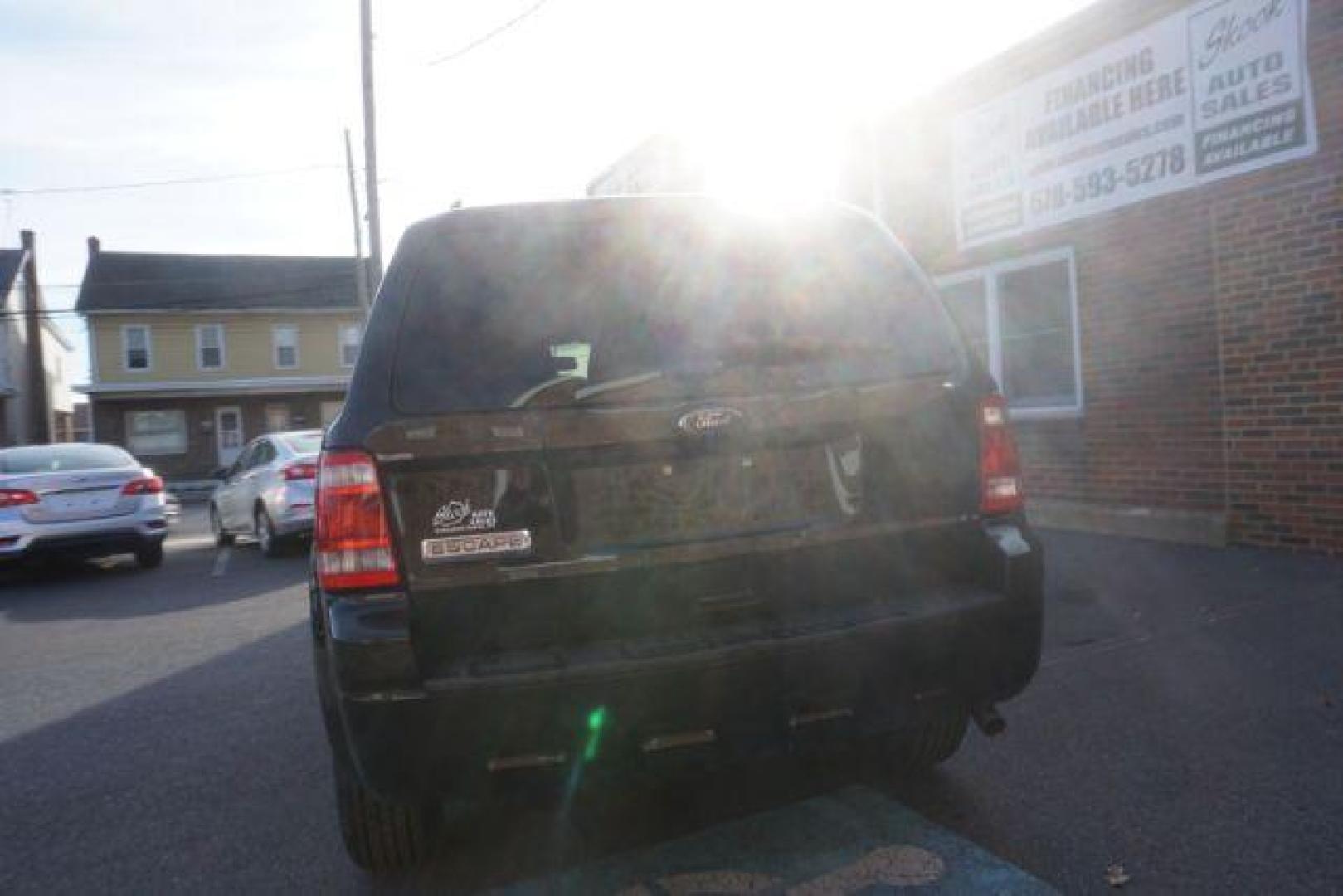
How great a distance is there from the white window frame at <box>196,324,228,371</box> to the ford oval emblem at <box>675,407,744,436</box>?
36.0m

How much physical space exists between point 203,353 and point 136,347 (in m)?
2.08

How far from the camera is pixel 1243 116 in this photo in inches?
271

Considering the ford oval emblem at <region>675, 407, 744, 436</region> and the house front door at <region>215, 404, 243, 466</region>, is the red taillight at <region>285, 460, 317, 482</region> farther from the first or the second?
the house front door at <region>215, 404, 243, 466</region>

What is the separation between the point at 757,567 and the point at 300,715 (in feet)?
10.3

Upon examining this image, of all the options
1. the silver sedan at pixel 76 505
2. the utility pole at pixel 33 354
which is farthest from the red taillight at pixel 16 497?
the utility pole at pixel 33 354

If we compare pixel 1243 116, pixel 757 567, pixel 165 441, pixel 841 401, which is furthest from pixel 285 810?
pixel 165 441

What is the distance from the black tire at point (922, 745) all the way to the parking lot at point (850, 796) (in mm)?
81


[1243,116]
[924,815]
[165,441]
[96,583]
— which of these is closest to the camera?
[924,815]

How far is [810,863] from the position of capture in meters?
2.89

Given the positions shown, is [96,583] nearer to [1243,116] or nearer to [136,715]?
[136,715]

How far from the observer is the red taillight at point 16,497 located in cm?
965

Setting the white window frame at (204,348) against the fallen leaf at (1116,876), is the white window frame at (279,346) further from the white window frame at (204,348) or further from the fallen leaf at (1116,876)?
the fallen leaf at (1116,876)

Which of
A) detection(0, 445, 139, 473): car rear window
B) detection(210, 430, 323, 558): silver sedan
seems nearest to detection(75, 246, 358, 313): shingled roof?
detection(210, 430, 323, 558): silver sedan

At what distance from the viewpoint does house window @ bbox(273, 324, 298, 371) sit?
3575 cm
